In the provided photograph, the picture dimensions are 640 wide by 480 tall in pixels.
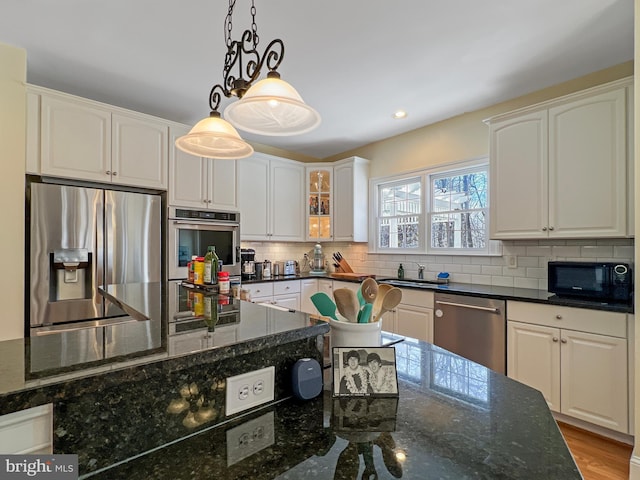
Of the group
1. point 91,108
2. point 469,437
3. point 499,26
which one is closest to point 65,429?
point 469,437

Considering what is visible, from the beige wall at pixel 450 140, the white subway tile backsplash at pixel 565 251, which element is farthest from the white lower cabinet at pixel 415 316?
the beige wall at pixel 450 140

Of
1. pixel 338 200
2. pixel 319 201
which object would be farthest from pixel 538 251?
pixel 319 201

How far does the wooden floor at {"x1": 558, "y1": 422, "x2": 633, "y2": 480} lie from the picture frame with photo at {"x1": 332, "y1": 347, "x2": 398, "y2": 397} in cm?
190

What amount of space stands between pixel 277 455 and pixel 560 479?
475 millimetres

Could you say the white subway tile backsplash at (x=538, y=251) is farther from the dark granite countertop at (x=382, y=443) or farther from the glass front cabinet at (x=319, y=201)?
the dark granite countertop at (x=382, y=443)

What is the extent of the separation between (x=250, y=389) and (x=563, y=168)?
2734mm

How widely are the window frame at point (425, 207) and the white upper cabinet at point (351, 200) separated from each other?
9 centimetres

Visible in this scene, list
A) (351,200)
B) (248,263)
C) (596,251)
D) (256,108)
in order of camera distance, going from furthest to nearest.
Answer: (351,200), (248,263), (596,251), (256,108)

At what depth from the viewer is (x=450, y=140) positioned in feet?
11.6

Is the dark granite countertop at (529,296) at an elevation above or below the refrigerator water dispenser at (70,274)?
below

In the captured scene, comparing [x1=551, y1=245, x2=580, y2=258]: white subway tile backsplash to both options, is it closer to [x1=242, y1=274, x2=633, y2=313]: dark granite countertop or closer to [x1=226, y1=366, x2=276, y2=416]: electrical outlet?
[x1=242, y1=274, x2=633, y2=313]: dark granite countertop

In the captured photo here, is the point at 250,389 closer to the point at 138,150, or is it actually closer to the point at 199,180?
the point at 138,150

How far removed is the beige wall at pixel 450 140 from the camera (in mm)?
2739

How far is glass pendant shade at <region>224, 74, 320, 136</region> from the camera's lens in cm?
127
